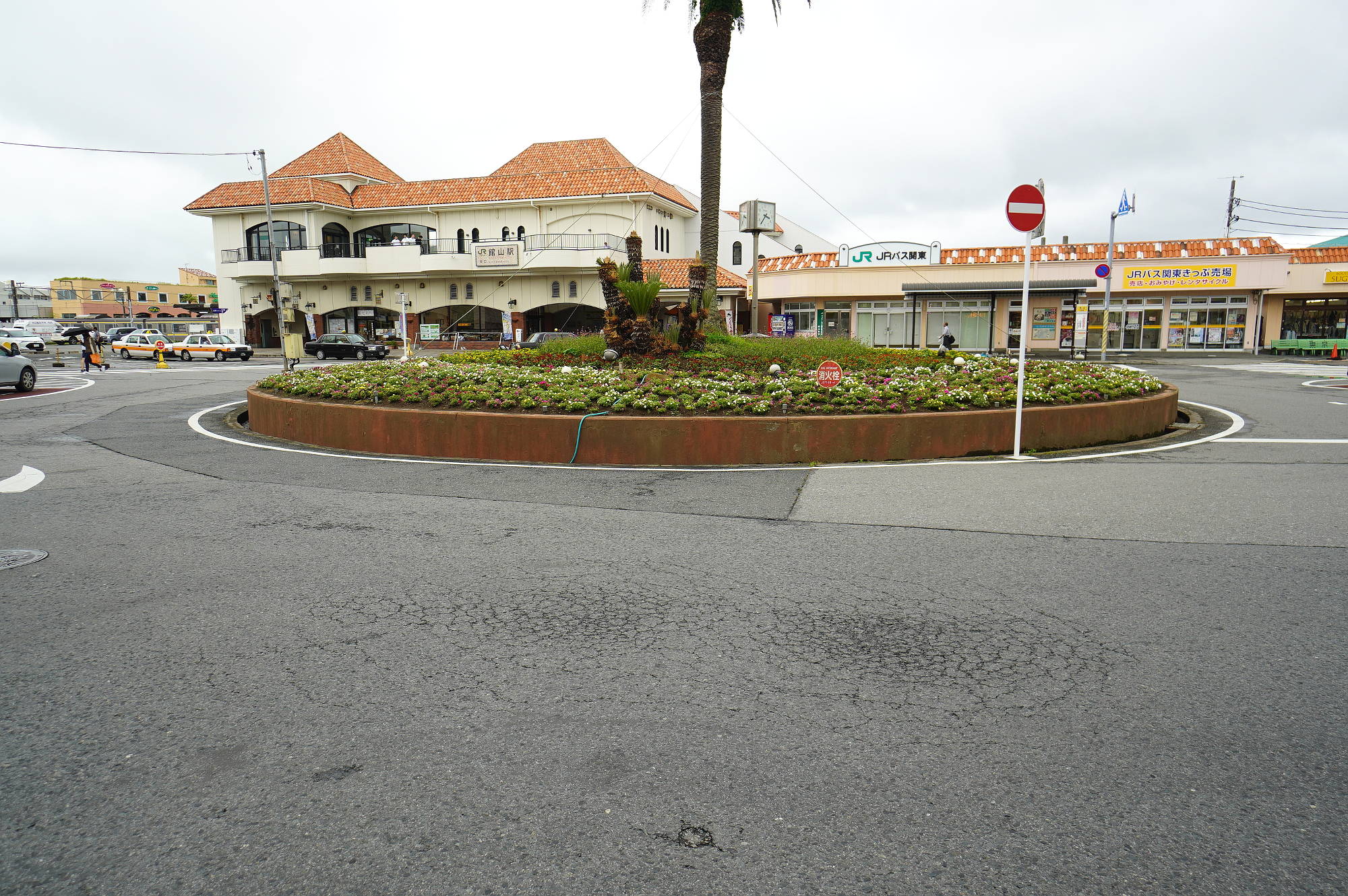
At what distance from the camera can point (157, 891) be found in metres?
2.49

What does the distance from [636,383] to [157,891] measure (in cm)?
970

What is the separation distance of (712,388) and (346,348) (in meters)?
35.1

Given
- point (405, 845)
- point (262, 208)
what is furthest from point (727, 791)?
point (262, 208)

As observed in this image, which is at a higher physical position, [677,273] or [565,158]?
[565,158]

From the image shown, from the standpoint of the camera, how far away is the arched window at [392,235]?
50.1 meters

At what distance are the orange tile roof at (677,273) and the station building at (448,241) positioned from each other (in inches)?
4.6

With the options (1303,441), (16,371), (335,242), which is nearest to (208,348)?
(335,242)

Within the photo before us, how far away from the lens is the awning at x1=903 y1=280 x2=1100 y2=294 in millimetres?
38594

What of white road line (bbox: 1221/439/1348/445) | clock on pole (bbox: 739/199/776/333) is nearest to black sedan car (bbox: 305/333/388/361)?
clock on pole (bbox: 739/199/776/333)

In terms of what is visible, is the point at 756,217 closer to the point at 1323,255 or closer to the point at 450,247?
the point at 450,247

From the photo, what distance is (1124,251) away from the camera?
40281 millimetres

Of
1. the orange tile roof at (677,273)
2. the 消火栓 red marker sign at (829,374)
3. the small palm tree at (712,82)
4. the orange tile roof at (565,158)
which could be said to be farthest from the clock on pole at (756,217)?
the orange tile roof at (565,158)

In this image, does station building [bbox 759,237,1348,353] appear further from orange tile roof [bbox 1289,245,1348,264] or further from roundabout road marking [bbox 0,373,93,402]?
roundabout road marking [bbox 0,373,93,402]

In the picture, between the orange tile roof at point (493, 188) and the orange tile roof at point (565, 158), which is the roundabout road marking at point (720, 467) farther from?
the orange tile roof at point (565, 158)
